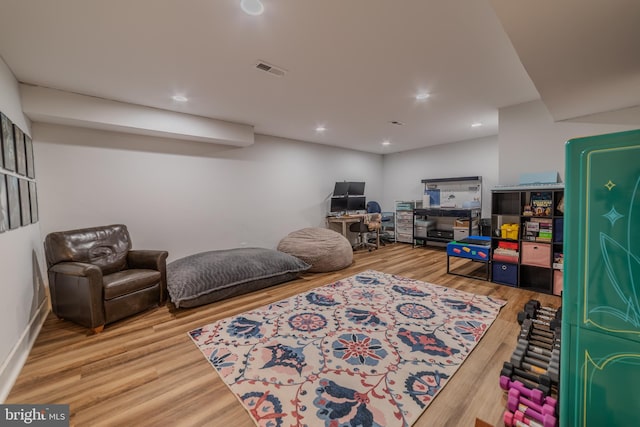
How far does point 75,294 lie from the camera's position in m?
2.62

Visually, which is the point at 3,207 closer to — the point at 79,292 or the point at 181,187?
the point at 79,292

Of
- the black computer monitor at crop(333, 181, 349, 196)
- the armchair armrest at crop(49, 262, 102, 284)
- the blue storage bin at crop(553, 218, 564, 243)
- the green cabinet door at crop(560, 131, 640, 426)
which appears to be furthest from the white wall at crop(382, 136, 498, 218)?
the armchair armrest at crop(49, 262, 102, 284)

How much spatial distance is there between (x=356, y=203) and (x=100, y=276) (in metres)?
5.15

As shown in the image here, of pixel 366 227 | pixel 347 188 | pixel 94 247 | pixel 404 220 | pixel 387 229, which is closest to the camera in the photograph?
pixel 94 247

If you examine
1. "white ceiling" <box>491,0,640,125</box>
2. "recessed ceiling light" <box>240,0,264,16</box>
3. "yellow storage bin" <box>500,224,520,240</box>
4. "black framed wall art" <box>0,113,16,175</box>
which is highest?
"recessed ceiling light" <box>240,0,264,16</box>

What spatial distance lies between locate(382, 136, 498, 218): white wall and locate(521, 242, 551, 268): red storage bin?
2.48 meters

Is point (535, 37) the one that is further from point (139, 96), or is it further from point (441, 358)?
point (139, 96)

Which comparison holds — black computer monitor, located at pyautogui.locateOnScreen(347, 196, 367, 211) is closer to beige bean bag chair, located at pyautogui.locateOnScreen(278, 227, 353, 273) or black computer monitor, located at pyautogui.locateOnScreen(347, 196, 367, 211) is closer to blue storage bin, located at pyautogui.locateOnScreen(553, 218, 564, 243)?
beige bean bag chair, located at pyautogui.locateOnScreen(278, 227, 353, 273)

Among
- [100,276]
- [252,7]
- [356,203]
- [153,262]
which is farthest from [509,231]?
[100,276]

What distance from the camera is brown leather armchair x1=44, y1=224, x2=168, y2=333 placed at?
8.45ft

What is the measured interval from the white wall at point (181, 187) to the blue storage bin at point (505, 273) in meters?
3.60

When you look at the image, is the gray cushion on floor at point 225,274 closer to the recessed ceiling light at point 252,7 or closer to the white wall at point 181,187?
the white wall at point 181,187

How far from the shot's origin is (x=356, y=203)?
6684 millimetres

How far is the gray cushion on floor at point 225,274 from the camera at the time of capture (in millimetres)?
3146
